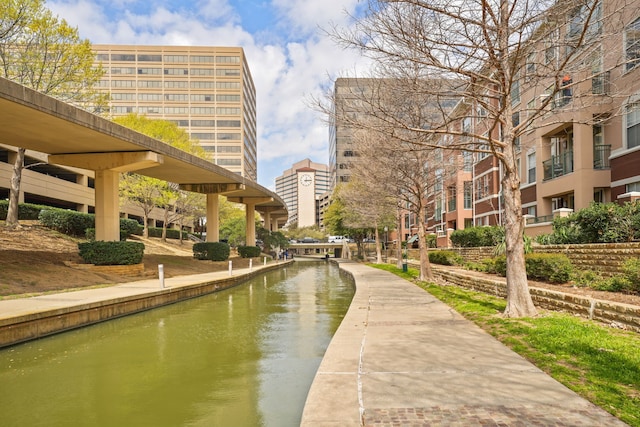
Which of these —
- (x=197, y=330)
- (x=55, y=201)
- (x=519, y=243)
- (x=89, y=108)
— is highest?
(x=89, y=108)

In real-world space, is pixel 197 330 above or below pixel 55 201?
below

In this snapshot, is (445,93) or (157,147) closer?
(445,93)

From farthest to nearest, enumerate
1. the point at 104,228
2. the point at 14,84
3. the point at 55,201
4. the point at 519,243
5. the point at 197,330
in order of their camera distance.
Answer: the point at 55,201
the point at 104,228
the point at 14,84
the point at 197,330
the point at 519,243

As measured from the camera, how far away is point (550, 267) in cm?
1235

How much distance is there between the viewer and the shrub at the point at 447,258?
1014 inches

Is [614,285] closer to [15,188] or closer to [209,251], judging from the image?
[15,188]

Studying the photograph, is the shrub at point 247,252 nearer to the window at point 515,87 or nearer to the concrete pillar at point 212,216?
the concrete pillar at point 212,216

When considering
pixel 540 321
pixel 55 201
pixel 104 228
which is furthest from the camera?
pixel 55 201

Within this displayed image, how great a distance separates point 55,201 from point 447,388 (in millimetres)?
46839

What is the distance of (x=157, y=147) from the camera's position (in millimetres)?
20953

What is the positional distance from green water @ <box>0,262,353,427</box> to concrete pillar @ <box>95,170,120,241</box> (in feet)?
30.0

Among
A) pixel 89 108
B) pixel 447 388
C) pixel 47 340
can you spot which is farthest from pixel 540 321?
pixel 89 108

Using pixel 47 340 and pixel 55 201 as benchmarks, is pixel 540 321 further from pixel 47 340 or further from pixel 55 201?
pixel 55 201

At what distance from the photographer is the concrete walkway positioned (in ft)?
13.0
